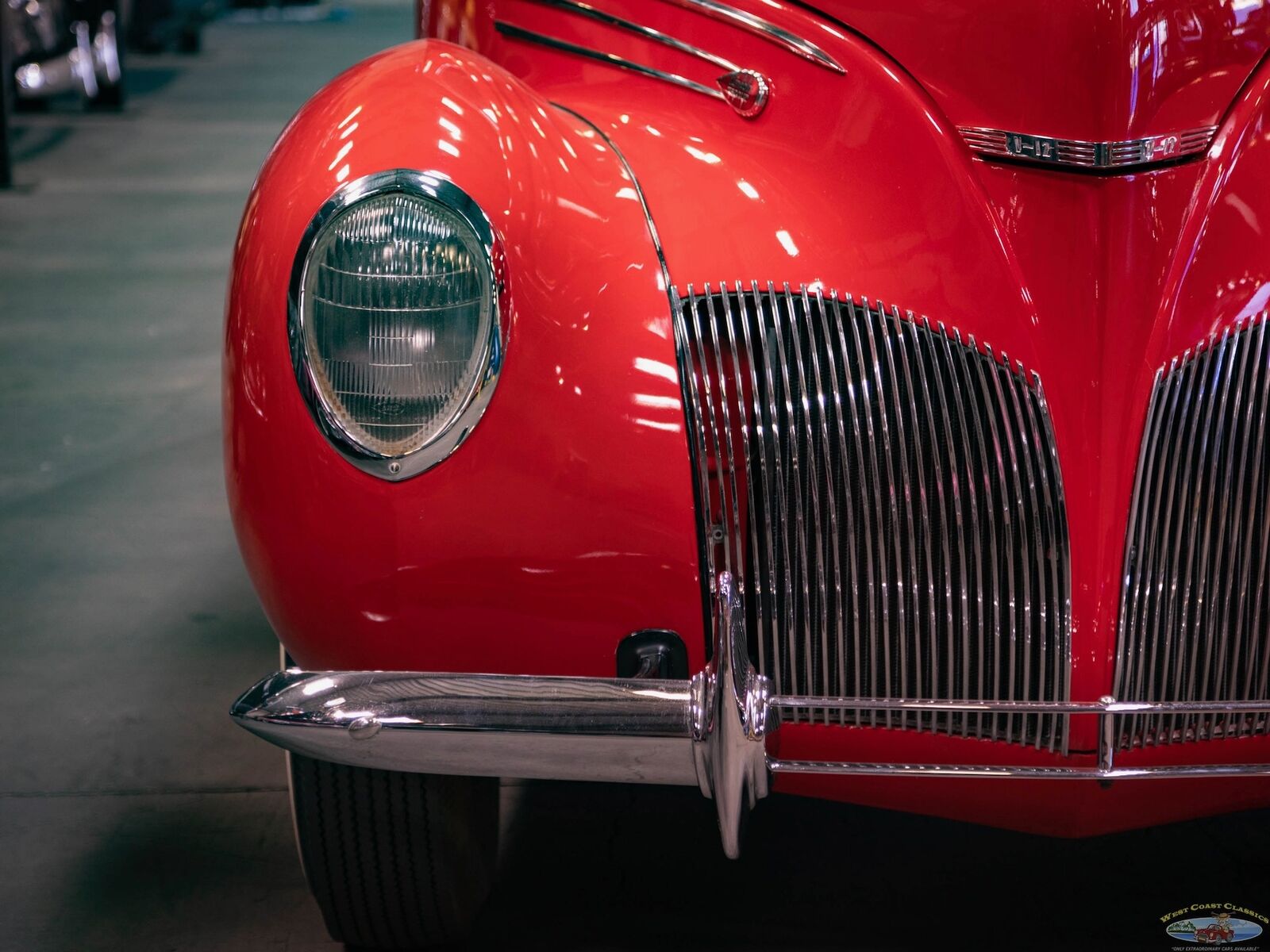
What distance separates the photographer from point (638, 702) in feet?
4.33

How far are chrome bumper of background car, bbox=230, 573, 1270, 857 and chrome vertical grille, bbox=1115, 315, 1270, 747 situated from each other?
0.35 feet

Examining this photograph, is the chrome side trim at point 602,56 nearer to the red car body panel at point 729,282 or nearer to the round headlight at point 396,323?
the red car body panel at point 729,282

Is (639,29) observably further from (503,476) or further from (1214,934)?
(1214,934)

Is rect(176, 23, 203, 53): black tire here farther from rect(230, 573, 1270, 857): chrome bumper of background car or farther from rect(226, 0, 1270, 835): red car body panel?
rect(230, 573, 1270, 857): chrome bumper of background car

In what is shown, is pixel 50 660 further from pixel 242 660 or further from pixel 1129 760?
pixel 1129 760

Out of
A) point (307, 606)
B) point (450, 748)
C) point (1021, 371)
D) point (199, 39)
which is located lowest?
point (450, 748)

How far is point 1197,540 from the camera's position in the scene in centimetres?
147

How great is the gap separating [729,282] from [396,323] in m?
0.35

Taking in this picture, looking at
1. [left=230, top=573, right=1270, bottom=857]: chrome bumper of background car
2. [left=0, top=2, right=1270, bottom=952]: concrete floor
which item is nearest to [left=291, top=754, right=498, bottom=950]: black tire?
[left=0, top=2, right=1270, bottom=952]: concrete floor

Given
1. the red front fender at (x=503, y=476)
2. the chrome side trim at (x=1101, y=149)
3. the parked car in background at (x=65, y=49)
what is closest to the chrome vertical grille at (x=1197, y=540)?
the chrome side trim at (x=1101, y=149)

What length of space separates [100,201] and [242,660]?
4.83m

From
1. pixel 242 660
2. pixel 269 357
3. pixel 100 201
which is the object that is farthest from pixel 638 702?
pixel 100 201

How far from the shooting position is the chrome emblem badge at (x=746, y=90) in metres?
1.74

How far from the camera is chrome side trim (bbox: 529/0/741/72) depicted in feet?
A: 5.82
